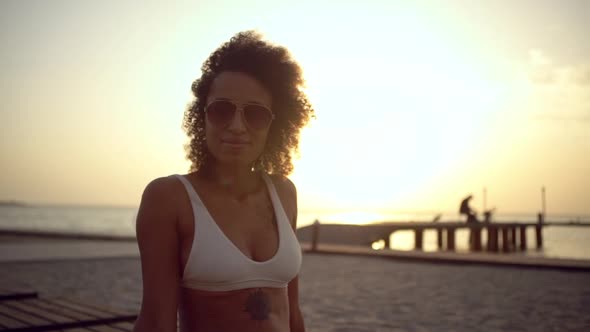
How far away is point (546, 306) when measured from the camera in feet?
29.5

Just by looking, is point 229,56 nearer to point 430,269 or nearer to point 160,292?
point 160,292

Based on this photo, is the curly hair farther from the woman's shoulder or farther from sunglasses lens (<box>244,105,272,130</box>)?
the woman's shoulder

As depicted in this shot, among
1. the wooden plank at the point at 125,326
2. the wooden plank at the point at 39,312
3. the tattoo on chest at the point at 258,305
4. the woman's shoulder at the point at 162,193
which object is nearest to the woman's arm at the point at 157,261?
the woman's shoulder at the point at 162,193

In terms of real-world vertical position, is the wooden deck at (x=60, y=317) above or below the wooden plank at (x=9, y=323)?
below

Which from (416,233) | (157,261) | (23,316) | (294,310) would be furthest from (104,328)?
(416,233)

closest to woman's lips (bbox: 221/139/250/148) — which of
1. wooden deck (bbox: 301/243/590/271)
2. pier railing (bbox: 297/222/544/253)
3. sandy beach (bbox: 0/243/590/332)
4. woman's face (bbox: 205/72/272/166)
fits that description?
woman's face (bbox: 205/72/272/166)

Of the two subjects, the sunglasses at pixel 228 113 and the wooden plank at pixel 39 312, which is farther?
the wooden plank at pixel 39 312

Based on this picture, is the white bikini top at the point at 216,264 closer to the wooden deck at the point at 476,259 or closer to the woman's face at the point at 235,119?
the woman's face at the point at 235,119

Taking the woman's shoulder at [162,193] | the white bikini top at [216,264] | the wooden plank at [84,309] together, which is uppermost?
the woman's shoulder at [162,193]

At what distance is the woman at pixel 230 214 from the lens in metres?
1.91

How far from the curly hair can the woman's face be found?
6cm

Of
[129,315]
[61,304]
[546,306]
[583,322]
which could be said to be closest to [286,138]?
[129,315]

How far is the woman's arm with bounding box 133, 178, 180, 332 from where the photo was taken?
1.89 m

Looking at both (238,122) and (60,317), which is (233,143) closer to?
(238,122)
